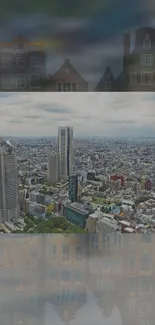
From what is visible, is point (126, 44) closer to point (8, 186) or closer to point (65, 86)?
point (65, 86)

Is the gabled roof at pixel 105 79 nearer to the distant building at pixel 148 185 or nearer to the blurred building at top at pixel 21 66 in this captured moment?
the blurred building at top at pixel 21 66

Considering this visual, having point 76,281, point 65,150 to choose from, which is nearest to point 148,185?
point 65,150

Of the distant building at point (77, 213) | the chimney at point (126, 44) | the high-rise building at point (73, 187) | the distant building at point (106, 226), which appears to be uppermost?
the chimney at point (126, 44)

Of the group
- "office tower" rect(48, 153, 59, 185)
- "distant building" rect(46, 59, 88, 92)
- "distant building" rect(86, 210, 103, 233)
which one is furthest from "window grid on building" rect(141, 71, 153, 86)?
"distant building" rect(86, 210, 103, 233)

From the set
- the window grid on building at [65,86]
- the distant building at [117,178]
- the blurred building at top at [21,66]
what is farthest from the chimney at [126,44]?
the distant building at [117,178]

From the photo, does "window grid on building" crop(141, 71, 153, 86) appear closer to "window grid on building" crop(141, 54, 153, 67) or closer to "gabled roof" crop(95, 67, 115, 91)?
"window grid on building" crop(141, 54, 153, 67)
